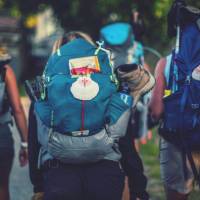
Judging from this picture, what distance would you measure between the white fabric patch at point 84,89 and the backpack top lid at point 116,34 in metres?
2.88

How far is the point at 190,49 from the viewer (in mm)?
3945

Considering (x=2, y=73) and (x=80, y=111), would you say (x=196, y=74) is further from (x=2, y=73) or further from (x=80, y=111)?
(x=2, y=73)

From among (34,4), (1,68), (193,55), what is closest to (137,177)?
(193,55)

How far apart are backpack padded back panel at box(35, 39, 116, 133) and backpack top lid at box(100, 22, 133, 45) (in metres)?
2.80

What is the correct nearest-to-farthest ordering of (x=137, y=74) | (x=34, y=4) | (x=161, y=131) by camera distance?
(x=137, y=74) < (x=161, y=131) < (x=34, y=4)

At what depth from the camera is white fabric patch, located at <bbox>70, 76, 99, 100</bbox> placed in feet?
11.0

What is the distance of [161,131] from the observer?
4.20 m

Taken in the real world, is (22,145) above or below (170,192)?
above

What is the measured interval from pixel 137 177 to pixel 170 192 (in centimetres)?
71

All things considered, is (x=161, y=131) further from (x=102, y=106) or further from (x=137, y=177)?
(x=102, y=106)

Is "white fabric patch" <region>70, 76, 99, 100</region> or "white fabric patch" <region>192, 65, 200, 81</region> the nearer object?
"white fabric patch" <region>70, 76, 99, 100</region>

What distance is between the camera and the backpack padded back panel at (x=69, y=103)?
3.34 metres

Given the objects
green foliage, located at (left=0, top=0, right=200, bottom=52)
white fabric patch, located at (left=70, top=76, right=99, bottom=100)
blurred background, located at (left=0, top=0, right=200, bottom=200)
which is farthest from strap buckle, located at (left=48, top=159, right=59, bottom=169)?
green foliage, located at (left=0, top=0, right=200, bottom=52)

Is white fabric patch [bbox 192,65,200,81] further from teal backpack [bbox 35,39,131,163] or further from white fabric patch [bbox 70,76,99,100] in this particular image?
white fabric patch [bbox 70,76,99,100]
